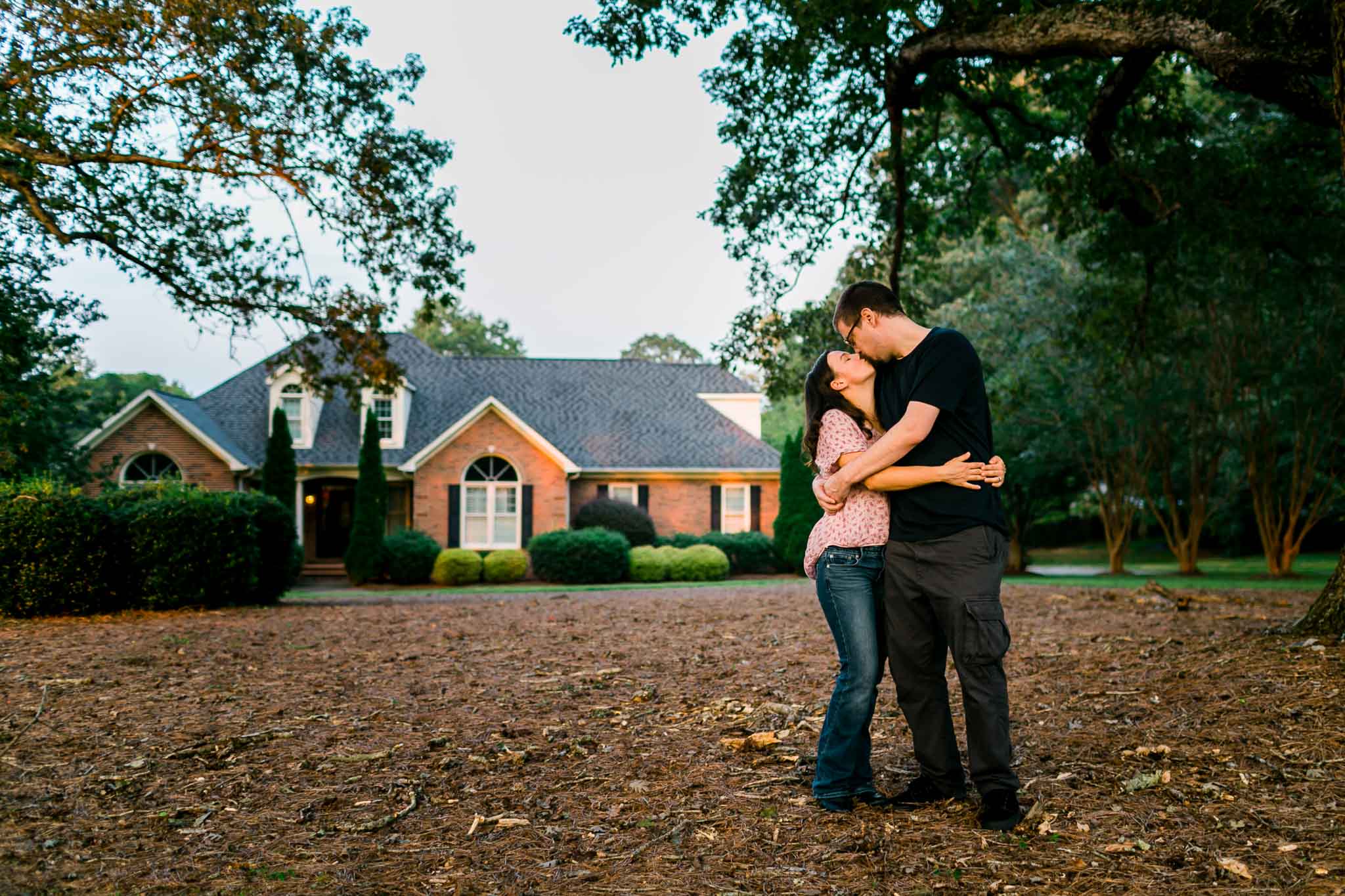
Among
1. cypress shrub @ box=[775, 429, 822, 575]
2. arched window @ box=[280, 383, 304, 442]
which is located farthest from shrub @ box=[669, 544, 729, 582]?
arched window @ box=[280, 383, 304, 442]

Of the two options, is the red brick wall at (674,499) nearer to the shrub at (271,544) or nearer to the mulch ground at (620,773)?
the shrub at (271,544)

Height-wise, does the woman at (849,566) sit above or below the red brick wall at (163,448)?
below

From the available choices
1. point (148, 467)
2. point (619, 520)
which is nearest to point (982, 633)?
point (619, 520)

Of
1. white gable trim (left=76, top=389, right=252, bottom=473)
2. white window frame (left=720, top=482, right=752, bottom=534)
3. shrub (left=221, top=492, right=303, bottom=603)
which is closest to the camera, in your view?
shrub (left=221, top=492, right=303, bottom=603)

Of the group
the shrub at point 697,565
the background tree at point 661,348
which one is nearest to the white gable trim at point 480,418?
the shrub at point 697,565

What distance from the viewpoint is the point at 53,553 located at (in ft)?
33.6

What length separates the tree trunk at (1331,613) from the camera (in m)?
5.96

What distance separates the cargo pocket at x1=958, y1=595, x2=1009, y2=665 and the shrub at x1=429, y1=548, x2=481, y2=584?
18716 millimetres

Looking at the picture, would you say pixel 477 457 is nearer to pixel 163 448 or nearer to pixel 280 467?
pixel 280 467

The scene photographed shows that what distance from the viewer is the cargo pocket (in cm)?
332

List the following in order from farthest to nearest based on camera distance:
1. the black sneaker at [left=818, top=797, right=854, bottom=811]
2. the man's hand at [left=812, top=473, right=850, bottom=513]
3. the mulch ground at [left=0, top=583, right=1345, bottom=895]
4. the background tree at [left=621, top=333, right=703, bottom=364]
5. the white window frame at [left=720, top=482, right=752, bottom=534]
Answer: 1. the background tree at [left=621, top=333, right=703, bottom=364]
2. the white window frame at [left=720, top=482, right=752, bottom=534]
3. the black sneaker at [left=818, top=797, right=854, bottom=811]
4. the man's hand at [left=812, top=473, right=850, bottom=513]
5. the mulch ground at [left=0, top=583, right=1345, bottom=895]

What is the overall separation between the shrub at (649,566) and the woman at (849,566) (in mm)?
17490

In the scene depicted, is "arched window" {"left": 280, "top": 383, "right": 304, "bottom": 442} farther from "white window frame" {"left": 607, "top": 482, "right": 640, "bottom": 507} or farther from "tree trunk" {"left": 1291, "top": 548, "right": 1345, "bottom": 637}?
"tree trunk" {"left": 1291, "top": 548, "right": 1345, "bottom": 637}

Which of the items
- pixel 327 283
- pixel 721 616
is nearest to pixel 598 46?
pixel 327 283
